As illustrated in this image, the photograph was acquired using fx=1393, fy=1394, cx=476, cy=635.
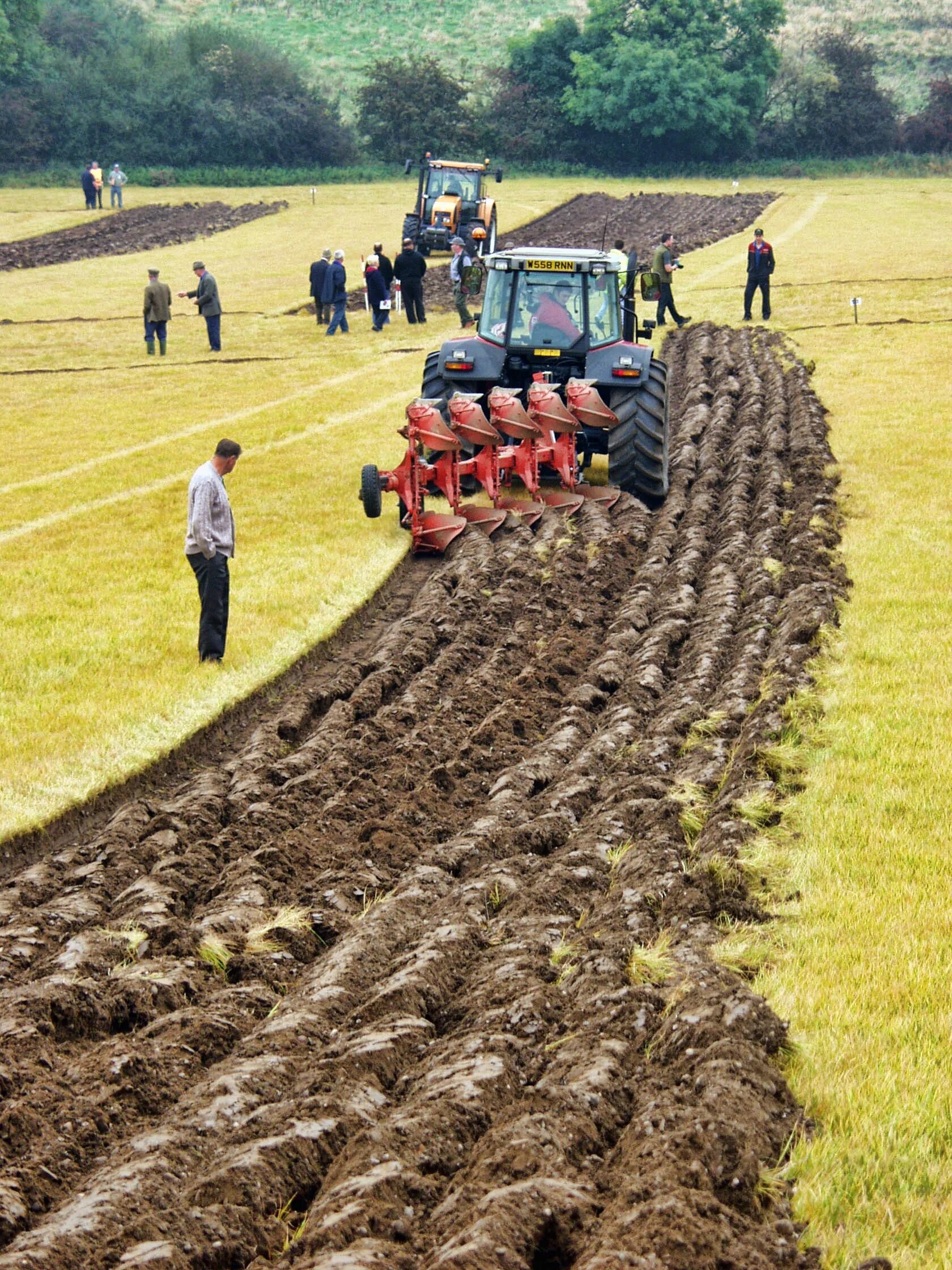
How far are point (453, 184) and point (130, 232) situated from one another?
45.5 feet

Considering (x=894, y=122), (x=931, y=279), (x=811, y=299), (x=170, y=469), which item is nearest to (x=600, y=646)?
(x=170, y=469)

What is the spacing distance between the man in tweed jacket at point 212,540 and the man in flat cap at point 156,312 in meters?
15.4

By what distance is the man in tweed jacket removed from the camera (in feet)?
31.9

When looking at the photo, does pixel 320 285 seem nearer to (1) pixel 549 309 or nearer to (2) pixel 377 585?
(1) pixel 549 309

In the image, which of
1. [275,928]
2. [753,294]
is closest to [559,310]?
[275,928]

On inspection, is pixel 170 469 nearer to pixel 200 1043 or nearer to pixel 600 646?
pixel 600 646

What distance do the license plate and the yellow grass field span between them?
311cm

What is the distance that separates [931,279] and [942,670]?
24.1 m

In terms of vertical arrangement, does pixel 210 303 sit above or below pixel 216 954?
above

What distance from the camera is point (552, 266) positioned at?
47.8ft

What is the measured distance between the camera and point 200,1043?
5.10 meters

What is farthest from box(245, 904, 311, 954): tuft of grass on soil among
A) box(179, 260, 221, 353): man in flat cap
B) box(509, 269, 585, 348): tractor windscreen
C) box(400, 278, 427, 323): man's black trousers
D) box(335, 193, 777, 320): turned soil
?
box(335, 193, 777, 320): turned soil

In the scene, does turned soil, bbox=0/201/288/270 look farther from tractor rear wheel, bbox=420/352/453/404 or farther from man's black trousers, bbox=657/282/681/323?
tractor rear wheel, bbox=420/352/453/404

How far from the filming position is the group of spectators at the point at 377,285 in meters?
26.7
